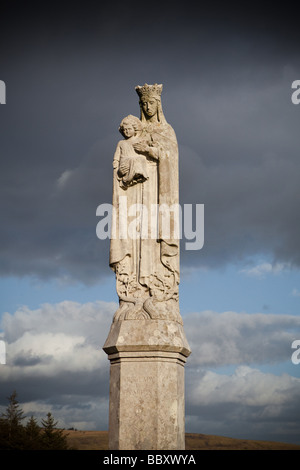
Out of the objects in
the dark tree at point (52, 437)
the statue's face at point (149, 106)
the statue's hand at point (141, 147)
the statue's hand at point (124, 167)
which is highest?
the statue's face at point (149, 106)

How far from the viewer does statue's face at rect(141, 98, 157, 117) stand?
1359 centimetres

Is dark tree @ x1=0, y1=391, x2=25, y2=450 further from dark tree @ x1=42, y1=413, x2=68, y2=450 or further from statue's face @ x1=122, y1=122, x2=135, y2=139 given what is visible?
statue's face @ x1=122, y1=122, x2=135, y2=139

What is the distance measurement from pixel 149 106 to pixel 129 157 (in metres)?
1.34

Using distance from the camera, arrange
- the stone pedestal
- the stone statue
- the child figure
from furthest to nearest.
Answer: the child figure, the stone statue, the stone pedestal

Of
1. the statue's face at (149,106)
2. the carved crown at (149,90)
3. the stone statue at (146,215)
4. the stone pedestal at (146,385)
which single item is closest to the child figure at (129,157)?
the stone statue at (146,215)

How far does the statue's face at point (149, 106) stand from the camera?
13586 millimetres

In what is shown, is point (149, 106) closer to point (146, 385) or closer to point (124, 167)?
point (124, 167)

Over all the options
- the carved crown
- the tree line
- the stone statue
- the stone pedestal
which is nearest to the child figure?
the stone statue

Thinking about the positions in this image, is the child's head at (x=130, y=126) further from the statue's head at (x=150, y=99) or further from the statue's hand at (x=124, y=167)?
the statue's hand at (x=124, y=167)

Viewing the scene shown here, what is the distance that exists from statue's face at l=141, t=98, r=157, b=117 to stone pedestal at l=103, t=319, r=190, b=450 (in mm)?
4934

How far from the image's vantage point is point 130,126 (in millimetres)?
13594

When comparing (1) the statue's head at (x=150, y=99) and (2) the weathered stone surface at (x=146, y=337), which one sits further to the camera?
(1) the statue's head at (x=150, y=99)

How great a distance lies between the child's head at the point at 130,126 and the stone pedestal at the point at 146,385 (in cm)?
446

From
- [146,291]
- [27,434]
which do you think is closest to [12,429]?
[27,434]
